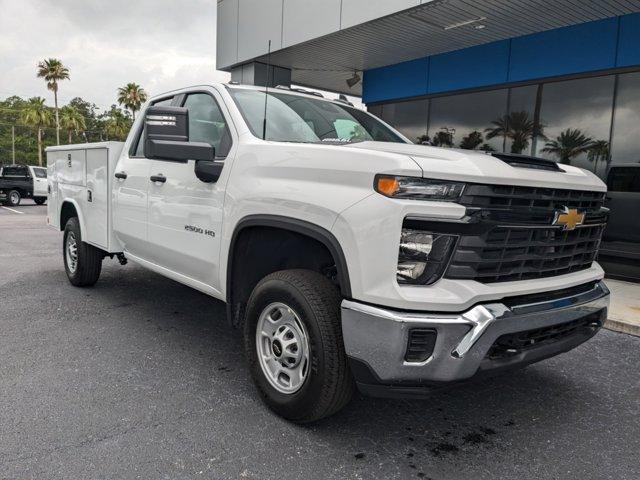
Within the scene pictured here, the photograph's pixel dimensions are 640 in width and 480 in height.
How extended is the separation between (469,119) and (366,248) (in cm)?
875

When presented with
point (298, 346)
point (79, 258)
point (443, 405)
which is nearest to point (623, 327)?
point (443, 405)

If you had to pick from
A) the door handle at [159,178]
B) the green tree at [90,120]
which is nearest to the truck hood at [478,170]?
the door handle at [159,178]

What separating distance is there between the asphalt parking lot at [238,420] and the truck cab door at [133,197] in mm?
789

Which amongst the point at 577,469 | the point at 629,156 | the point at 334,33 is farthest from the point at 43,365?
the point at 629,156

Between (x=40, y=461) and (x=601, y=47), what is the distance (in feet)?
29.3

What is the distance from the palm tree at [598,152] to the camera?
8.06m

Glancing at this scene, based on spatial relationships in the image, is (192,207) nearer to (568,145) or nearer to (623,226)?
(623,226)

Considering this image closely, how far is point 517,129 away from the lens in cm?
944

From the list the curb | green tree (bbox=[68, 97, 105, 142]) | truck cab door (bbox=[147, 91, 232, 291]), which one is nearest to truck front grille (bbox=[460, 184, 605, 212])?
truck cab door (bbox=[147, 91, 232, 291])

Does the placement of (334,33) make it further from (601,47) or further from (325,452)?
(325,452)

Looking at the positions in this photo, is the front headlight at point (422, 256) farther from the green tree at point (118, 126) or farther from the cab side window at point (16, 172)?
the green tree at point (118, 126)

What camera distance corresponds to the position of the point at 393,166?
7.48 ft

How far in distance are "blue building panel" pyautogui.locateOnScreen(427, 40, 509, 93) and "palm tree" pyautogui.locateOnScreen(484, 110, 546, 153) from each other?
70cm

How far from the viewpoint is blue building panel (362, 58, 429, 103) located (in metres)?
10.9
